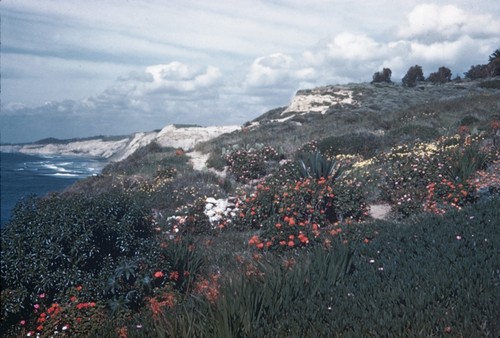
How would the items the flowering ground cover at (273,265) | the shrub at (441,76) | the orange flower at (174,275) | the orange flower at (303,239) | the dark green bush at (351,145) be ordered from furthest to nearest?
the shrub at (441,76)
the dark green bush at (351,145)
the orange flower at (303,239)
the orange flower at (174,275)
the flowering ground cover at (273,265)

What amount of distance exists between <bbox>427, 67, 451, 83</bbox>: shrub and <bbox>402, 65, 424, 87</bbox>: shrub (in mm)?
1284

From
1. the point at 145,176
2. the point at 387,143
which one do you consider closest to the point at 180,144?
the point at 145,176

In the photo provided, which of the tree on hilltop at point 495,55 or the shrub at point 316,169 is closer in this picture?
the shrub at point 316,169

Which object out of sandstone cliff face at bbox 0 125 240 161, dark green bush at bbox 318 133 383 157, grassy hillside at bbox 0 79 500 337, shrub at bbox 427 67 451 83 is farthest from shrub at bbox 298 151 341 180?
shrub at bbox 427 67 451 83

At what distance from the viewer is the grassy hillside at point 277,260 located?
3.58 m

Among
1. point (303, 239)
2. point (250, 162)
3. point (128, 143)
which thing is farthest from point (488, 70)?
Result: point (128, 143)

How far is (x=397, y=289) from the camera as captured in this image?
3.88m

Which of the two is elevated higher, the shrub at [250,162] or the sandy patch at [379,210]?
the shrub at [250,162]

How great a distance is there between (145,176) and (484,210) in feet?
44.1

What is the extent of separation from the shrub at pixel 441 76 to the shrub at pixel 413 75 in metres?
1.28

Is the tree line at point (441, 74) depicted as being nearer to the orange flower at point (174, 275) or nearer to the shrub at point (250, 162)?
the shrub at point (250, 162)

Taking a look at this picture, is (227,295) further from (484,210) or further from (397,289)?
(484,210)

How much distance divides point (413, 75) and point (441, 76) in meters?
3.09

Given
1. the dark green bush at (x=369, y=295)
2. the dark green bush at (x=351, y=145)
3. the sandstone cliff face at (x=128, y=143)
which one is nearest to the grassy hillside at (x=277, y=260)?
the dark green bush at (x=369, y=295)
